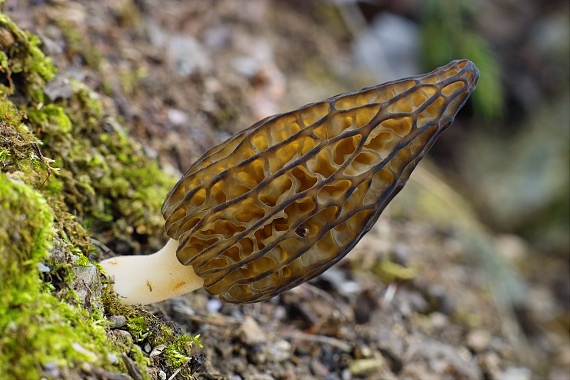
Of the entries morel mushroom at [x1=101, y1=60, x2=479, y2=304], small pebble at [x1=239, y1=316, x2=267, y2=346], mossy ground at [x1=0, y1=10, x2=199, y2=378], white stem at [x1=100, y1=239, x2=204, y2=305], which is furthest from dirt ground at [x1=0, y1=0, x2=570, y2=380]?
morel mushroom at [x1=101, y1=60, x2=479, y2=304]

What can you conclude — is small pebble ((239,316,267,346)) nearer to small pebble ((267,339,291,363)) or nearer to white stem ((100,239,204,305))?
small pebble ((267,339,291,363))

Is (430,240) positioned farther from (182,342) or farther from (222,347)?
(182,342)

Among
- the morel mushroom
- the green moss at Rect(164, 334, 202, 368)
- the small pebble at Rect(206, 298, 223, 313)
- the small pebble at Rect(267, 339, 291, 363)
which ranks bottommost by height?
the green moss at Rect(164, 334, 202, 368)

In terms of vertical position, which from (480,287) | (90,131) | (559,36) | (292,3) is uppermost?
(559,36)

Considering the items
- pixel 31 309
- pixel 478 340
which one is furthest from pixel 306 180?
pixel 478 340

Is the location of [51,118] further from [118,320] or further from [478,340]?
[478,340]

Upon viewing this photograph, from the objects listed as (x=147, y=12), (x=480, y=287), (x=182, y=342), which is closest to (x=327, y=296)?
(x=182, y=342)
